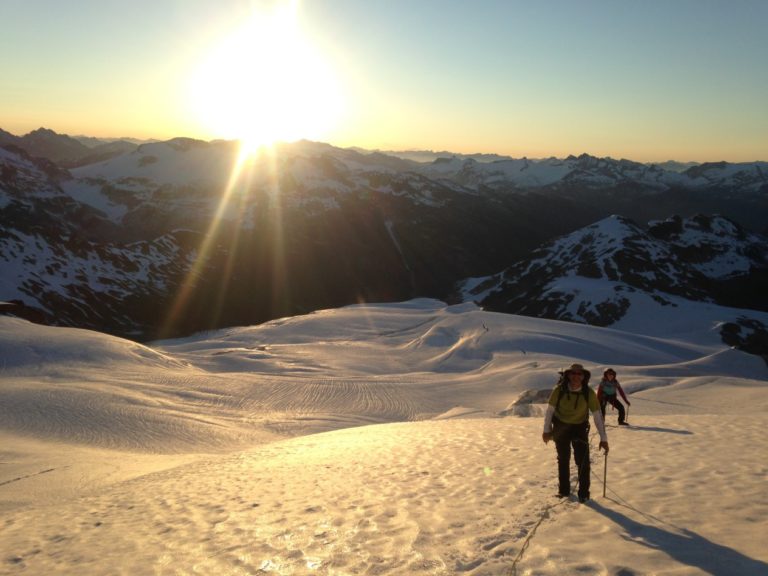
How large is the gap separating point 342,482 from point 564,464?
509cm

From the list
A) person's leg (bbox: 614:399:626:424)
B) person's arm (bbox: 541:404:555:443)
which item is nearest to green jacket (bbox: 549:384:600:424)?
person's arm (bbox: 541:404:555:443)

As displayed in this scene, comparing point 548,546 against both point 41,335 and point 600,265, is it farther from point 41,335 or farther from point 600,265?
point 600,265

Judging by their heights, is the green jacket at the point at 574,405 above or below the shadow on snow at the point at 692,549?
above

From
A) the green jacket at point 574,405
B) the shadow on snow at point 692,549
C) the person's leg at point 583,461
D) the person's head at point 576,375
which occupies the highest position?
the person's head at point 576,375

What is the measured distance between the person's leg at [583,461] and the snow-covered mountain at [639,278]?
9427 centimetres

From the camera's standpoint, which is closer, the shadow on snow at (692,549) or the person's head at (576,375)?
the shadow on snow at (692,549)

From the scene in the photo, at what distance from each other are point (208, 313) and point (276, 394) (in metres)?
109

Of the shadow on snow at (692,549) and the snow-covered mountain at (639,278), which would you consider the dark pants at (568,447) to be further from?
the snow-covered mountain at (639,278)

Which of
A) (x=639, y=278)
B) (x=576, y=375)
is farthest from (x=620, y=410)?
(x=639, y=278)

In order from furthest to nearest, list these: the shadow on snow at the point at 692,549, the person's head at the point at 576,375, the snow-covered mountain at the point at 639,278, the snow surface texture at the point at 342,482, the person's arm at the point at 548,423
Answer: the snow-covered mountain at the point at 639,278
the person's arm at the point at 548,423
the person's head at the point at 576,375
the snow surface texture at the point at 342,482
the shadow on snow at the point at 692,549

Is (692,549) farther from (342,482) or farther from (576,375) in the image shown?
(342,482)

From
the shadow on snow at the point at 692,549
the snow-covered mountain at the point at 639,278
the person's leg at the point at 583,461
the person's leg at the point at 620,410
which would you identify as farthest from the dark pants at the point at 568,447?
the snow-covered mountain at the point at 639,278

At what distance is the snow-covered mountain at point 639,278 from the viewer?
11088 centimetres

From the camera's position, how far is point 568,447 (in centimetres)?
988
